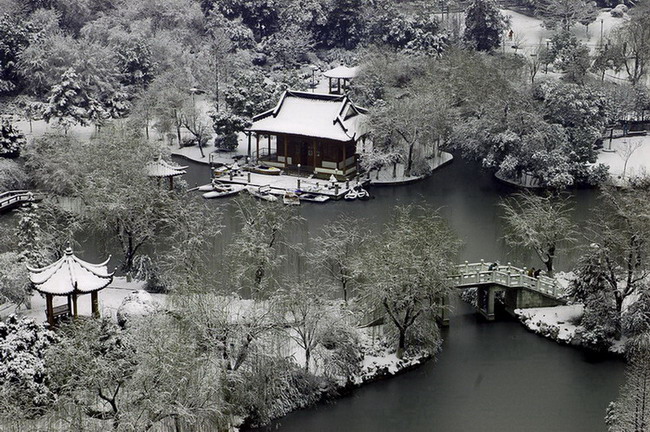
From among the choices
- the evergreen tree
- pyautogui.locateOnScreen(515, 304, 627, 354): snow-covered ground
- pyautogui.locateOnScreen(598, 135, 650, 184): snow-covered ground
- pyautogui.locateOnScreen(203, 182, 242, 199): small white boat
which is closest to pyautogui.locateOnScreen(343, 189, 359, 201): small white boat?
pyautogui.locateOnScreen(203, 182, 242, 199): small white boat

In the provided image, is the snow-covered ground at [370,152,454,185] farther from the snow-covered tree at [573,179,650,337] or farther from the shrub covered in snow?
the shrub covered in snow

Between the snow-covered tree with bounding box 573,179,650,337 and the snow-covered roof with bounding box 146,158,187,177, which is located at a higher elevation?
the snow-covered roof with bounding box 146,158,187,177

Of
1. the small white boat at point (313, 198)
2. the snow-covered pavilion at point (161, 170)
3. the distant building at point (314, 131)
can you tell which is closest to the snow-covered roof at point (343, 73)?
the distant building at point (314, 131)

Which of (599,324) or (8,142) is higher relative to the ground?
(8,142)

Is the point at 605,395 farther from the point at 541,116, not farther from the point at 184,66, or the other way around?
the point at 184,66

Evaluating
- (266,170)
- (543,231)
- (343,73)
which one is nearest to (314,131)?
(266,170)

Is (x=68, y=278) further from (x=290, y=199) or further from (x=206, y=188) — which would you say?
(x=206, y=188)
